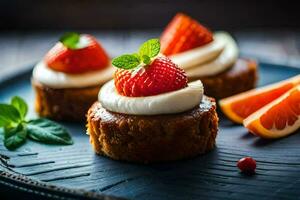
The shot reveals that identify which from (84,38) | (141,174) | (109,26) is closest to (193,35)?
(84,38)

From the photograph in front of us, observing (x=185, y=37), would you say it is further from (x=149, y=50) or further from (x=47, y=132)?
(x=47, y=132)

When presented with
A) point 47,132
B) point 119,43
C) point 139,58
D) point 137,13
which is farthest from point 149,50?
point 137,13

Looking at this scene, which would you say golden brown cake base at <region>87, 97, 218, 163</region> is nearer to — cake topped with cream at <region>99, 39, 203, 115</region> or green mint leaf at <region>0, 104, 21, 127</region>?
cake topped with cream at <region>99, 39, 203, 115</region>

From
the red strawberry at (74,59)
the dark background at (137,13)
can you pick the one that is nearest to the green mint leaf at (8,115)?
the red strawberry at (74,59)

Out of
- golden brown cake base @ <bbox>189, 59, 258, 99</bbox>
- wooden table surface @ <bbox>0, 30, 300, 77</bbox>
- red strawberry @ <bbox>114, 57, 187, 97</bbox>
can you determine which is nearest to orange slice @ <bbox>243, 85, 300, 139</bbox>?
red strawberry @ <bbox>114, 57, 187, 97</bbox>

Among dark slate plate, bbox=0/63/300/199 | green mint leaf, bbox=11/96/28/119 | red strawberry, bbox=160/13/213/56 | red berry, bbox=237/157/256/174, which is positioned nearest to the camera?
dark slate plate, bbox=0/63/300/199

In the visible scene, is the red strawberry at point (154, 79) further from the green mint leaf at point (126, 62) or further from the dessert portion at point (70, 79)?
the dessert portion at point (70, 79)
